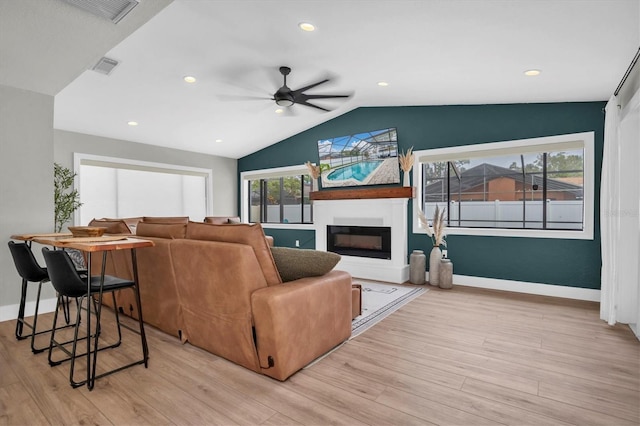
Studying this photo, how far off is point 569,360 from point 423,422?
147 centimetres

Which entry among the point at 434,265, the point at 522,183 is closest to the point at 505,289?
the point at 434,265

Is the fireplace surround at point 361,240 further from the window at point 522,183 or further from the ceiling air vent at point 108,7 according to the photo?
the ceiling air vent at point 108,7

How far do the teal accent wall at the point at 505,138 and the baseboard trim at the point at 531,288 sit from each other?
56 mm

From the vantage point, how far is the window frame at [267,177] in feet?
23.0

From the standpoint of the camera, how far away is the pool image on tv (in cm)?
559

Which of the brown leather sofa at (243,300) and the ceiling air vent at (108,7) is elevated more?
the ceiling air vent at (108,7)

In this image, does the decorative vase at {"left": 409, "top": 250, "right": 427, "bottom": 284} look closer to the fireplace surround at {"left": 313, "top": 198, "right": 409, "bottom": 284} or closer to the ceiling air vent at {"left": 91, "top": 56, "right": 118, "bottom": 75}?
the fireplace surround at {"left": 313, "top": 198, "right": 409, "bottom": 284}

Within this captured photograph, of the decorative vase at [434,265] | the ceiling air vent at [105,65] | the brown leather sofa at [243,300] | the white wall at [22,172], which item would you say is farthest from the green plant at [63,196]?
the decorative vase at [434,265]

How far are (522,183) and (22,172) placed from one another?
607 cm

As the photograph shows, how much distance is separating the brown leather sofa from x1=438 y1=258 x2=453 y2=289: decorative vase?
95.5 inches

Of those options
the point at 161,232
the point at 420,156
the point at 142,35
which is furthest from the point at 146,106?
the point at 420,156

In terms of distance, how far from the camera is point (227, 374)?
2168 mm

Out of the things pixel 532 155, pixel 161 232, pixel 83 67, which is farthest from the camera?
pixel 532 155

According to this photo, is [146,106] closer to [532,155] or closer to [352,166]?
[352,166]
